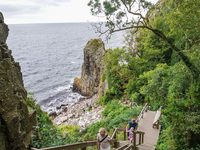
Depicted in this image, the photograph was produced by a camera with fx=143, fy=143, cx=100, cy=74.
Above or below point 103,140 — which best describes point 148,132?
below

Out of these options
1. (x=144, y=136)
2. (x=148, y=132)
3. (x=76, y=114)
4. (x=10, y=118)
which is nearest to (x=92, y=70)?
(x=76, y=114)

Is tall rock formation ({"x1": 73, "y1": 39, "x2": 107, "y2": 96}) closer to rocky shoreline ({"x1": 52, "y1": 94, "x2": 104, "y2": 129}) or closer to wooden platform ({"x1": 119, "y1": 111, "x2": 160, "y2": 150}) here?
rocky shoreline ({"x1": 52, "y1": 94, "x2": 104, "y2": 129})

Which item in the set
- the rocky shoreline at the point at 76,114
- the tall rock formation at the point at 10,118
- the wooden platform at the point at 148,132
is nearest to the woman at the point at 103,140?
the tall rock formation at the point at 10,118

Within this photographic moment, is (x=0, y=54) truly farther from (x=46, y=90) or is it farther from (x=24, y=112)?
(x=46, y=90)

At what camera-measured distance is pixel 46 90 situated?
41562 mm

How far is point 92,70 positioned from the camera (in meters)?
37.2

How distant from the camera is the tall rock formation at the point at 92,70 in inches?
1336

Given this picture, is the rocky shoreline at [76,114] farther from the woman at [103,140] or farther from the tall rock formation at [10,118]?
the woman at [103,140]

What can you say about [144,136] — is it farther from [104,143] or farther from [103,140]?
[103,140]

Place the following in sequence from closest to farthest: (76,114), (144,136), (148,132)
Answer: (144,136) → (148,132) → (76,114)

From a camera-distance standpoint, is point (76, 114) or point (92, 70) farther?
point (92, 70)

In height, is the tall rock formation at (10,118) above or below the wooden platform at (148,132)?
above

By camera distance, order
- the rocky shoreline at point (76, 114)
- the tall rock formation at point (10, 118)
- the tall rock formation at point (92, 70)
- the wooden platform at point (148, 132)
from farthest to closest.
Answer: the tall rock formation at point (92, 70), the rocky shoreline at point (76, 114), the wooden platform at point (148, 132), the tall rock formation at point (10, 118)

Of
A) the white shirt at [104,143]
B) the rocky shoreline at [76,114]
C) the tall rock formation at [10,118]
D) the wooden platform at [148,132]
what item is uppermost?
the tall rock formation at [10,118]
